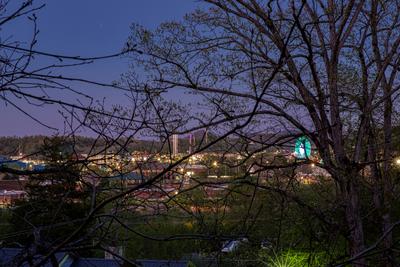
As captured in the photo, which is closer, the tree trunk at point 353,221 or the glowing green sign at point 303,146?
the glowing green sign at point 303,146

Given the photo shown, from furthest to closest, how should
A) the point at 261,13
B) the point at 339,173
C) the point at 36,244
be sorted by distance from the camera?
the point at 261,13
the point at 339,173
the point at 36,244

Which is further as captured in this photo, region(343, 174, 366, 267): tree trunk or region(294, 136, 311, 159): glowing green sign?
region(343, 174, 366, 267): tree trunk

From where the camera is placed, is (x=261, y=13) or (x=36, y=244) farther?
(x=261, y=13)

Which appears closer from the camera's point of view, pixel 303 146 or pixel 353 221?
pixel 303 146

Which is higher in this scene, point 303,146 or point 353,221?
point 303,146

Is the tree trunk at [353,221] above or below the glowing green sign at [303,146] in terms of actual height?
below

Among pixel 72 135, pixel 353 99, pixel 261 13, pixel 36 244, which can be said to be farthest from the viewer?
pixel 353 99

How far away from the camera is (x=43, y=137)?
1.55 metres

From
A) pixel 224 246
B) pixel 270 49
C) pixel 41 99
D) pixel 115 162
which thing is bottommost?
pixel 224 246

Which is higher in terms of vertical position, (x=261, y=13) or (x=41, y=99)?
(x=261, y=13)

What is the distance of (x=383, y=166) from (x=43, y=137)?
8069 millimetres

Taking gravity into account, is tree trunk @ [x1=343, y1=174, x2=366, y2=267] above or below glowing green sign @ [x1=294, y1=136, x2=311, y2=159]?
below

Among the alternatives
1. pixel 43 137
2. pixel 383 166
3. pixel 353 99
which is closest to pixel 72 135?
pixel 43 137

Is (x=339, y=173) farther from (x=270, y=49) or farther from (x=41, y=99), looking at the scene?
(x=41, y=99)
